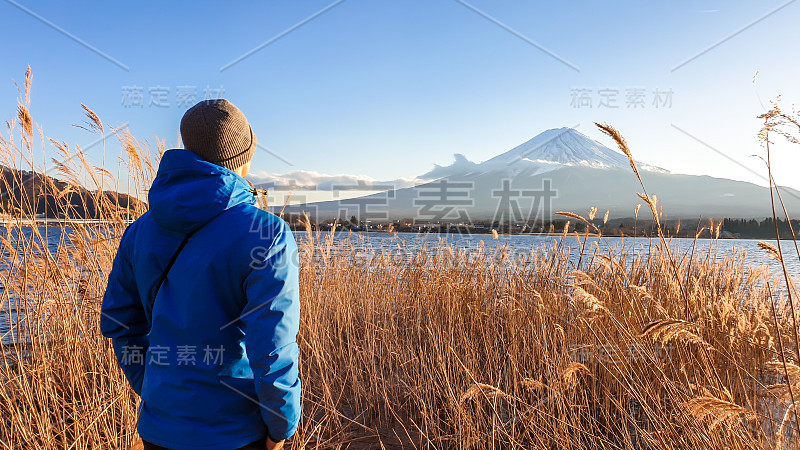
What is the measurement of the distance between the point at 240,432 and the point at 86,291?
2.55 meters

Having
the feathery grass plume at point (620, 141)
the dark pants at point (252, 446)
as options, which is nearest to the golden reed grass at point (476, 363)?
the feathery grass plume at point (620, 141)

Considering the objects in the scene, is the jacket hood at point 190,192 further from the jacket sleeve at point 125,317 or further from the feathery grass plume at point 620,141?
the feathery grass plume at point 620,141

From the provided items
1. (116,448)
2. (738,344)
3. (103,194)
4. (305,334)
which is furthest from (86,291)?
(738,344)

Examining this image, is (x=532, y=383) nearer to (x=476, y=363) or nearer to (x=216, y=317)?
(x=476, y=363)

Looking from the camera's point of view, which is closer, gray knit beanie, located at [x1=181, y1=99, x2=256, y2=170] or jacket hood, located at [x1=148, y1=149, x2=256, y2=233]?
Answer: jacket hood, located at [x1=148, y1=149, x2=256, y2=233]

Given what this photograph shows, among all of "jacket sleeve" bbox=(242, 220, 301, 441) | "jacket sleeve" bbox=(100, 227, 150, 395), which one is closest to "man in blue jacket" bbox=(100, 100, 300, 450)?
"jacket sleeve" bbox=(242, 220, 301, 441)

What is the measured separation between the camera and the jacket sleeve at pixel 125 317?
137cm

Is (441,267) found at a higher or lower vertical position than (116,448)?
higher

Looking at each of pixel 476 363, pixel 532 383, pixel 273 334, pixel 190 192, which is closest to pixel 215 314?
pixel 273 334

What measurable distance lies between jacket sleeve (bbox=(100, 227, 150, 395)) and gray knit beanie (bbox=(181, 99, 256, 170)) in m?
0.35

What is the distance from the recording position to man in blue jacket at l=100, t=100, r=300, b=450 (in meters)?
1.15

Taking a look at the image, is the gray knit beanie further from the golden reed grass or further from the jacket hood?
the golden reed grass

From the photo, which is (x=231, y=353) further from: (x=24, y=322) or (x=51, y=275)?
(x=24, y=322)

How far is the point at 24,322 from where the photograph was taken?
2957 millimetres
